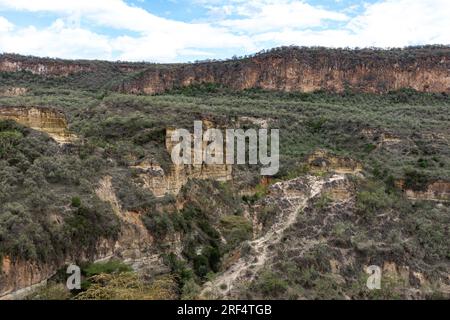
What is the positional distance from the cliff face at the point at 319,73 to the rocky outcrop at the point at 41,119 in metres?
52.1

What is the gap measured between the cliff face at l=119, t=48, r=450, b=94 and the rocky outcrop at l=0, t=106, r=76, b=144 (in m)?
52.1

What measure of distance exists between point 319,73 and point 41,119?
53.8 m

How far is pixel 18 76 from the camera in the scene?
82.8 meters

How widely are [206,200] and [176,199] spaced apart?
9.68 feet

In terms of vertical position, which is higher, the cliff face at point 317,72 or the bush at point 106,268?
the cliff face at point 317,72

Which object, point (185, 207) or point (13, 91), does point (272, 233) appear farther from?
point (13, 91)

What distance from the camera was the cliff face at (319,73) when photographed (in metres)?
71.0

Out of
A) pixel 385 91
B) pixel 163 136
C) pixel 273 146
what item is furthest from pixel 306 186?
pixel 385 91

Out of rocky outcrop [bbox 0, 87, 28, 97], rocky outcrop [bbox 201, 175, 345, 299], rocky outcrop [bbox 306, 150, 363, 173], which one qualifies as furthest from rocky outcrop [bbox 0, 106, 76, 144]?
rocky outcrop [bbox 0, 87, 28, 97]

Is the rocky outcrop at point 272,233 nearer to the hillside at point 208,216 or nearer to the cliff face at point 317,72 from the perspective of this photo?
the hillside at point 208,216

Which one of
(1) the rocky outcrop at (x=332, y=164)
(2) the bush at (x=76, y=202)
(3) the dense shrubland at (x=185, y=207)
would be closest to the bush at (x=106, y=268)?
(3) the dense shrubland at (x=185, y=207)

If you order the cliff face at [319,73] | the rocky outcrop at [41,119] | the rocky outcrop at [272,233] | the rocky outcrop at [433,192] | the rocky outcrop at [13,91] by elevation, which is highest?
the cliff face at [319,73]

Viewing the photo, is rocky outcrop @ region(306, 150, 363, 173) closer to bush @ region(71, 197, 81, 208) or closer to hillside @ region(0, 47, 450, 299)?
hillside @ region(0, 47, 450, 299)

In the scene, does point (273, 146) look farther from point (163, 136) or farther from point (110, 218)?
point (110, 218)
